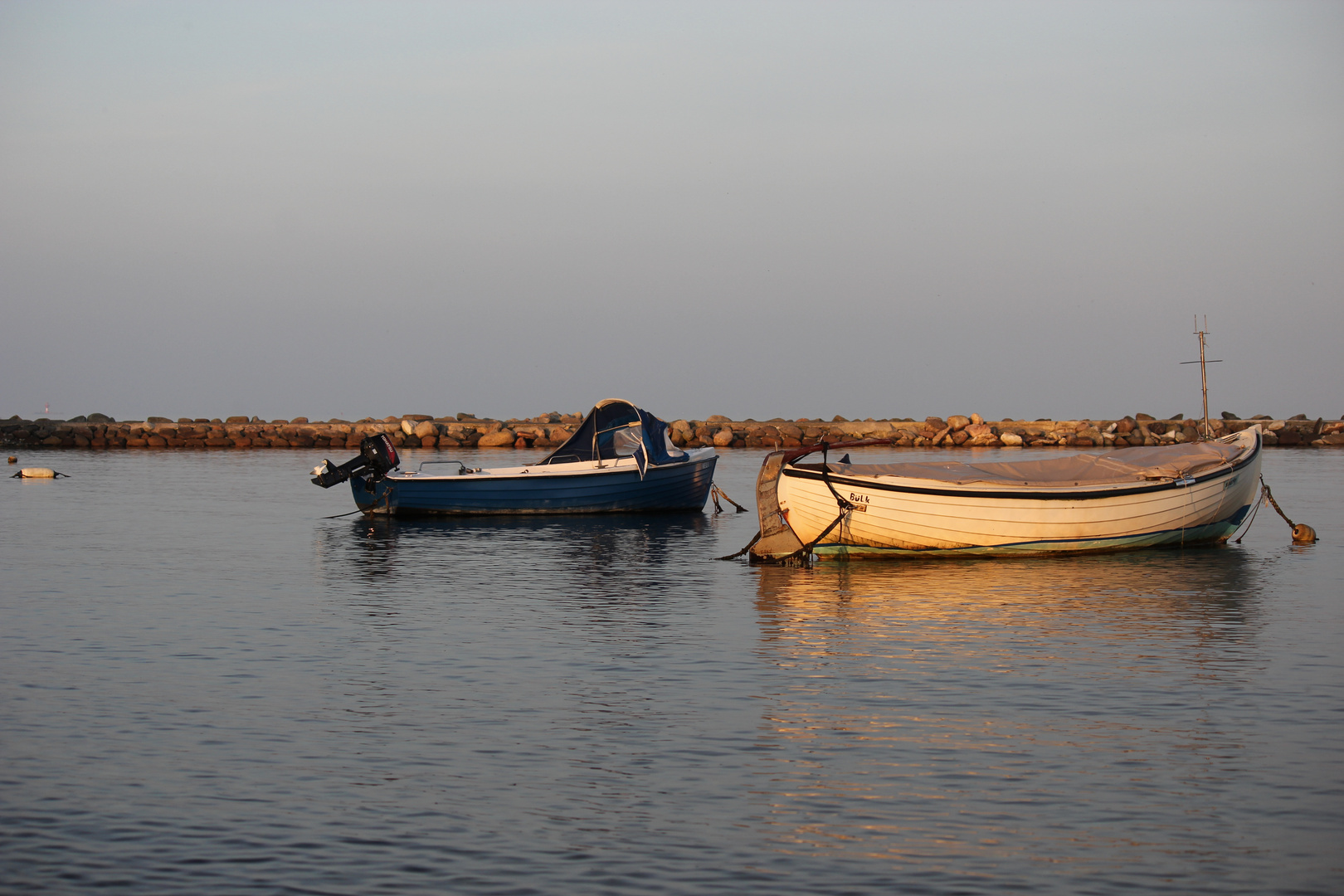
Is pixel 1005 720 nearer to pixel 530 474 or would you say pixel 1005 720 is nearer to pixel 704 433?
pixel 530 474

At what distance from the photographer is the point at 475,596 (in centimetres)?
1827

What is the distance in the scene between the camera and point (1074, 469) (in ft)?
75.6

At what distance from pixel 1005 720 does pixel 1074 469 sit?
13.4 metres

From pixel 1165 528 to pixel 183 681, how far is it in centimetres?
1750

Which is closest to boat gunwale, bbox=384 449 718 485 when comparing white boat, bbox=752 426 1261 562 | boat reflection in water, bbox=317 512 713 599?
boat reflection in water, bbox=317 512 713 599

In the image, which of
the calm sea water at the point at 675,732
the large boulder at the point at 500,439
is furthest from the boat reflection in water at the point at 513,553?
the large boulder at the point at 500,439

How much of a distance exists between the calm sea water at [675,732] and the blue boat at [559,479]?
8.75 metres

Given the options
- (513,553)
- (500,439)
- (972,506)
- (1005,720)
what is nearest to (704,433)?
(500,439)

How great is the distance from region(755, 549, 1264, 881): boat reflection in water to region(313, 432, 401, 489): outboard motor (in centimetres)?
1360

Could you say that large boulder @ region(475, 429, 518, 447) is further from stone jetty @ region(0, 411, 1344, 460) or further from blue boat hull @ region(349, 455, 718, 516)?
blue boat hull @ region(349, 455, 718, 516)

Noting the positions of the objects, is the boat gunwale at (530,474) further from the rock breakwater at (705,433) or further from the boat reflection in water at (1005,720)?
the rock breakwater at (705,433)

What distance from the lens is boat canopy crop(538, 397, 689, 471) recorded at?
30.3 metres

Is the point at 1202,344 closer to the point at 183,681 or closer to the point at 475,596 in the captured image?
the point at 475,596

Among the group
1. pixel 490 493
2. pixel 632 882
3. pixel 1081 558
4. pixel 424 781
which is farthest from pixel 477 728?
pixel 490 493
